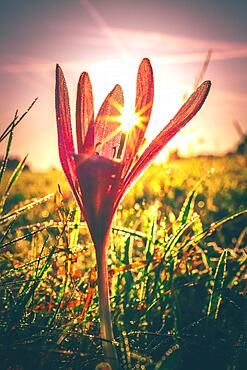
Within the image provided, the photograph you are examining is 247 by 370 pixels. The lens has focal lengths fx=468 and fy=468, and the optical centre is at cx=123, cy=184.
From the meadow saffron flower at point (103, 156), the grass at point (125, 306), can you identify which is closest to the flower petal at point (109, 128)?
the meadow saffron flower at point (103, 156)

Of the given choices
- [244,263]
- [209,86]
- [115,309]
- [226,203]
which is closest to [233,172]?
[226,203]

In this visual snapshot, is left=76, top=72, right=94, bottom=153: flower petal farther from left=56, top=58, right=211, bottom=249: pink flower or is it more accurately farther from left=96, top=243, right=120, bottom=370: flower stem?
left=96, top=243, right=120, bottom=370: flower stem

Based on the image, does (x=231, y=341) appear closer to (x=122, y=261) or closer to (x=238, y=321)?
(x=238, y=321)

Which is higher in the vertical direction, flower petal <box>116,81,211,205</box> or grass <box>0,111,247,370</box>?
flower petal <box>116,81,211,205</box>

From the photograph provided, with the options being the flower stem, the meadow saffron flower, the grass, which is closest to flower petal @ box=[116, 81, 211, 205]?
the meadow saffron flower

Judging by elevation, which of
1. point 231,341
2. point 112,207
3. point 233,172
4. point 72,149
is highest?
point 233,172
